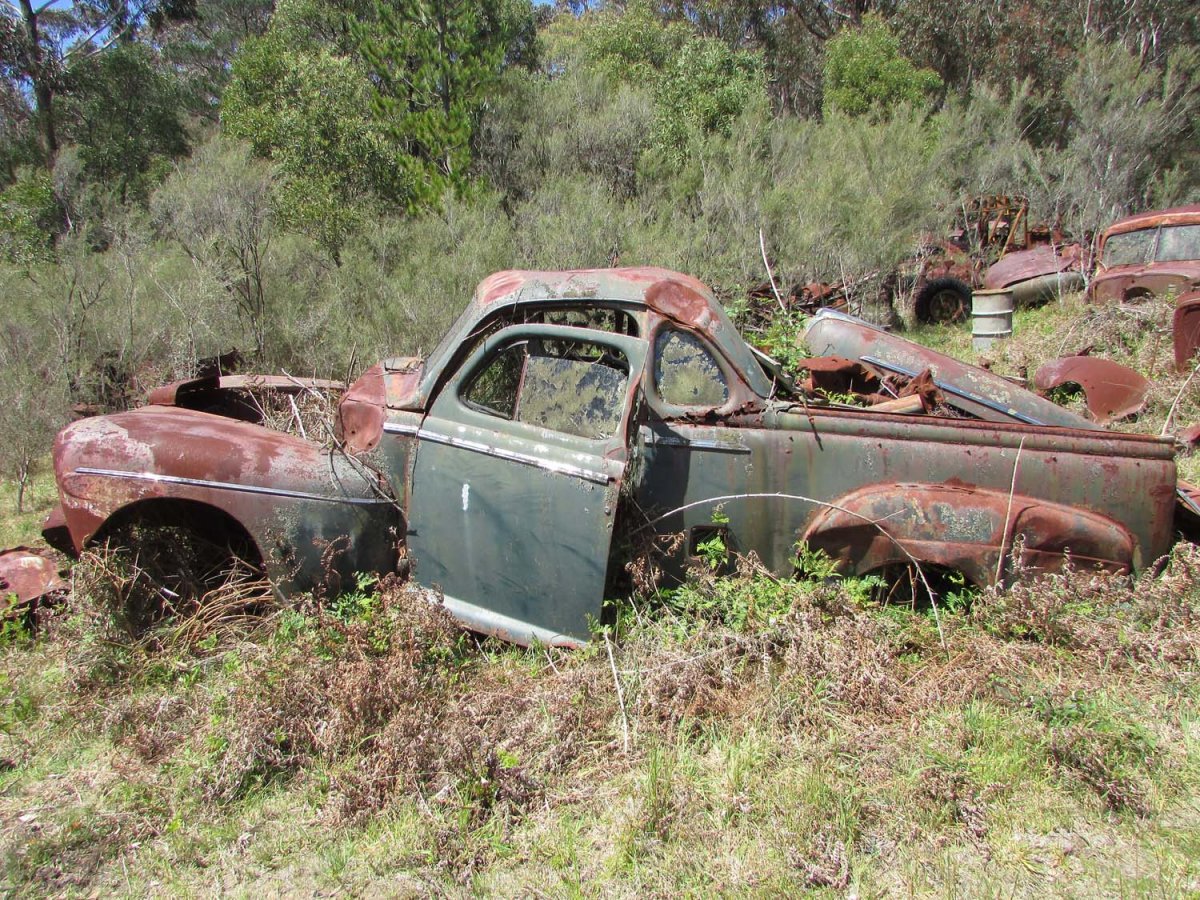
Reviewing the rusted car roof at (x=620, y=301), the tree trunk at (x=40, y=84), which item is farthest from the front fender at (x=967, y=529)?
the tree trunk at (x=40, y=84)

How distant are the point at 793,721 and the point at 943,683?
670 millimetres

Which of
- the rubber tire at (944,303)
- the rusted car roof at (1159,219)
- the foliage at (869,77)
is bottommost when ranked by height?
the rubber tire at (944,303)

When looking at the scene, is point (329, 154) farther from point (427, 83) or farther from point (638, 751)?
point (638, 751)

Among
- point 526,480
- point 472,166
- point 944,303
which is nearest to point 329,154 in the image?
point 472,166

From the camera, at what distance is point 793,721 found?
3199 mm

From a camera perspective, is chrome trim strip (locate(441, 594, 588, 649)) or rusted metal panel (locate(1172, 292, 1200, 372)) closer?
chrome trim strip (locate(441, 594, 588, 649))

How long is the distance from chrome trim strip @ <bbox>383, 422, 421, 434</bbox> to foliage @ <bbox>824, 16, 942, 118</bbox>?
62.2 ft

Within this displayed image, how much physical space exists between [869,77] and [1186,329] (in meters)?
15.8

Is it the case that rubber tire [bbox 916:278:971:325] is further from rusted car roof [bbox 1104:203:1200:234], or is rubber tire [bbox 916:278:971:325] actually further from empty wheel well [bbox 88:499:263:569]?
empty wheel well [bbox 88:499:263:569]

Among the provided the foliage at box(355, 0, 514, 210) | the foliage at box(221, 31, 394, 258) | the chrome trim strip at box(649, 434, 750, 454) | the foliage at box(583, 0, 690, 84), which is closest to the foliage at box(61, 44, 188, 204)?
the foliage at box(221, 31, 394, 258)

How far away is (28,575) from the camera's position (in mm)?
4168

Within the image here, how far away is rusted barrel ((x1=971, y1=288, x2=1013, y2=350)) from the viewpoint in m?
8.54

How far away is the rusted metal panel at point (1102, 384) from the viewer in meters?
6.96

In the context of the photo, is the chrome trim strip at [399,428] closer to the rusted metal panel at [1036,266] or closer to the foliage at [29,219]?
the foliage at [29,219]
